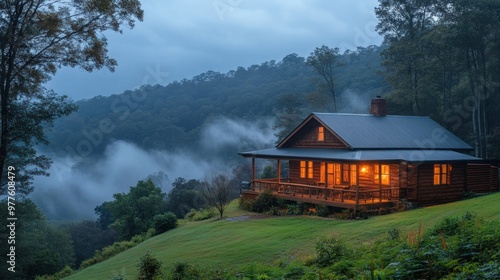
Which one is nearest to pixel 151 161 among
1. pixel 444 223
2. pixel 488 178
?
pixel 488 178

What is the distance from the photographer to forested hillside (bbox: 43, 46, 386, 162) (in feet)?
247

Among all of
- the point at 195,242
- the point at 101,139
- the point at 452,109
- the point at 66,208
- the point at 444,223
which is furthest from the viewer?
the point at 66,208

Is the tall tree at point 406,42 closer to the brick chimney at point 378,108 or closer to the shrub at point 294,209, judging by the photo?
the brick chimney at point 378,108

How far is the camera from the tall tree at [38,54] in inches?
554

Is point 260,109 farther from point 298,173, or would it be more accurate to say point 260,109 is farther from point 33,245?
point 33,245

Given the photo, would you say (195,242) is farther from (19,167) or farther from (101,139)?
(101,139)

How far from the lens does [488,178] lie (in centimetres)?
2977

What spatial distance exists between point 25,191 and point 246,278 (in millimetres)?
12180

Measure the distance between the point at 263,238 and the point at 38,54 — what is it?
440 inches

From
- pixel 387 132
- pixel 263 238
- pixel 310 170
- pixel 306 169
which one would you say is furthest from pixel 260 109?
pixel 263 238

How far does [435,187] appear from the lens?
88.9 feet

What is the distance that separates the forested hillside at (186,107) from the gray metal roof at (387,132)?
30.5m

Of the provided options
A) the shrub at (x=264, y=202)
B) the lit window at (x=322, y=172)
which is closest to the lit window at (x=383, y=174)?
the lit window at (x=322, y=172)

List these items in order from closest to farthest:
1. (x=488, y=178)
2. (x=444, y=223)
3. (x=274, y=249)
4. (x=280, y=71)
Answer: (x=444, y=223)
(x=274, y=249)
(x=488, y=178)
(x=280, y=71)
